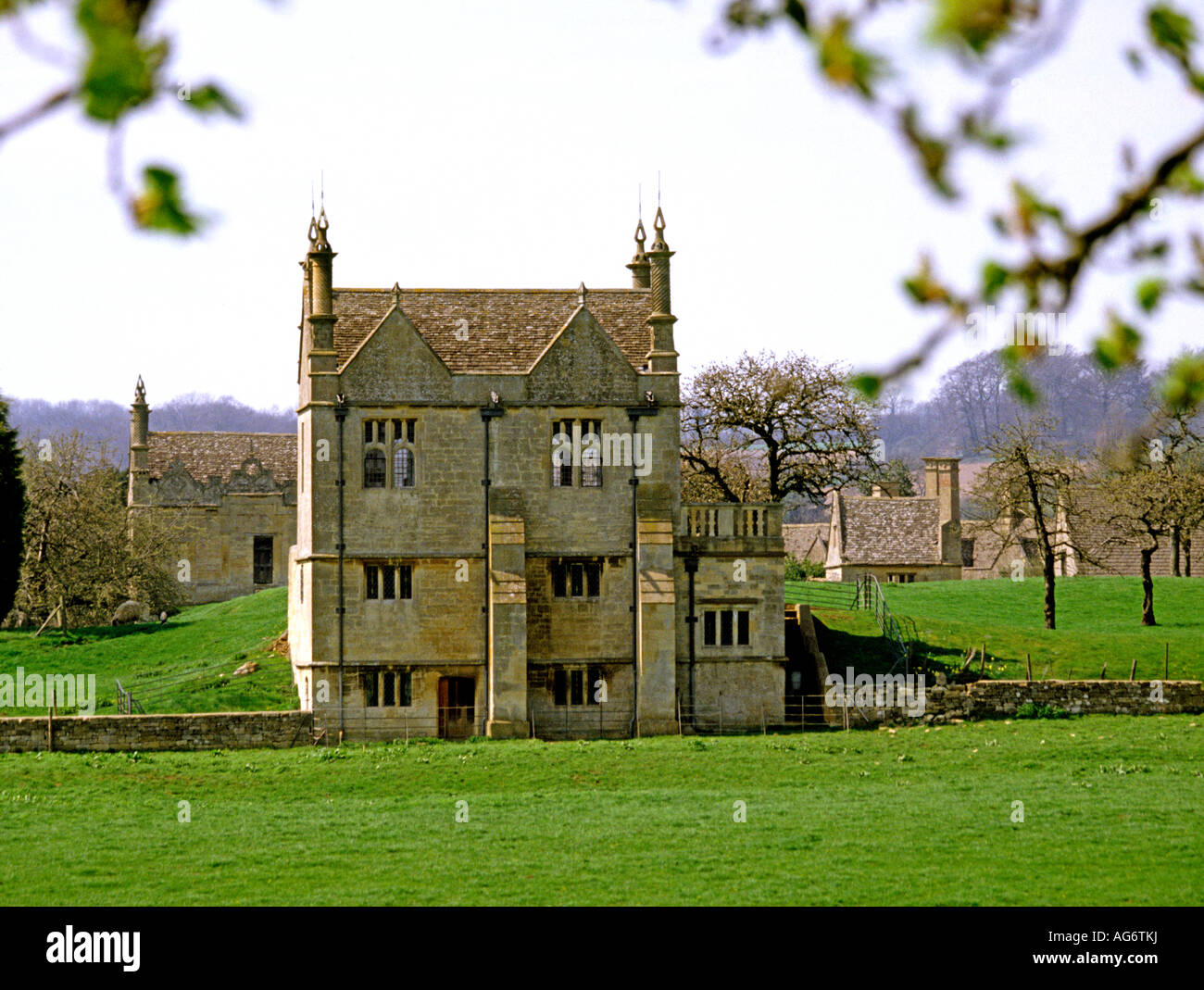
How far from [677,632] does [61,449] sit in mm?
38636

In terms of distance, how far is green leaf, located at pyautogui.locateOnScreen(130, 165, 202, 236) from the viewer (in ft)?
13.2

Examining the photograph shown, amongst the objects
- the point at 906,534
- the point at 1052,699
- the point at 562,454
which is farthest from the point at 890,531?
the point at 562,454

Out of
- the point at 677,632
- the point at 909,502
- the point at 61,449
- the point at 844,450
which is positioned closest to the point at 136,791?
the point at 677,632

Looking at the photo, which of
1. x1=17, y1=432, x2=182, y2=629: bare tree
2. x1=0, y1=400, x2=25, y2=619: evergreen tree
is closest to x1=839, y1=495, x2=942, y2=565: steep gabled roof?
x1=17, y1=432, x2=182, y2=629: bare tree

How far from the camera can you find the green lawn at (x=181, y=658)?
38.1 metres

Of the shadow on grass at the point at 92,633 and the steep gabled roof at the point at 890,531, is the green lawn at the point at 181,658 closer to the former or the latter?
the shadow on grass at the point at 92,633

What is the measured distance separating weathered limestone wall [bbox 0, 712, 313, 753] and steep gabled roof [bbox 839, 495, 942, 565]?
44087 millimetres

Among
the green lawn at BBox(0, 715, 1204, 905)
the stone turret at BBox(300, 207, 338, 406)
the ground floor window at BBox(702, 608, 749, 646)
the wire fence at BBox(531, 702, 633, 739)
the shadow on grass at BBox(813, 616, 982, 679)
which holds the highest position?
the stone turret at BBox(300, 207, 338, 406)

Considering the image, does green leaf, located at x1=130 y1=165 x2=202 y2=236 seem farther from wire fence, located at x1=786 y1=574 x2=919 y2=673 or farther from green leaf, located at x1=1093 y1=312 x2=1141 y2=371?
wire fence, located at x1=786 y1=574 x2=919 y2=673

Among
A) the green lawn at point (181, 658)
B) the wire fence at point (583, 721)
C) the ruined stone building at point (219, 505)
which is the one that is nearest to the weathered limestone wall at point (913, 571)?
the ruined stone building at point (219, 505)

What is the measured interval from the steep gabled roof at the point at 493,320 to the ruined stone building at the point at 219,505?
1523 inches

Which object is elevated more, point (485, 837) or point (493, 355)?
point (493, 355)

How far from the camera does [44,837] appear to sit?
79.7 ft

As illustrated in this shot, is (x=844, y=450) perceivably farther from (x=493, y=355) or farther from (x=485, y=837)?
(x=485, y=837)
